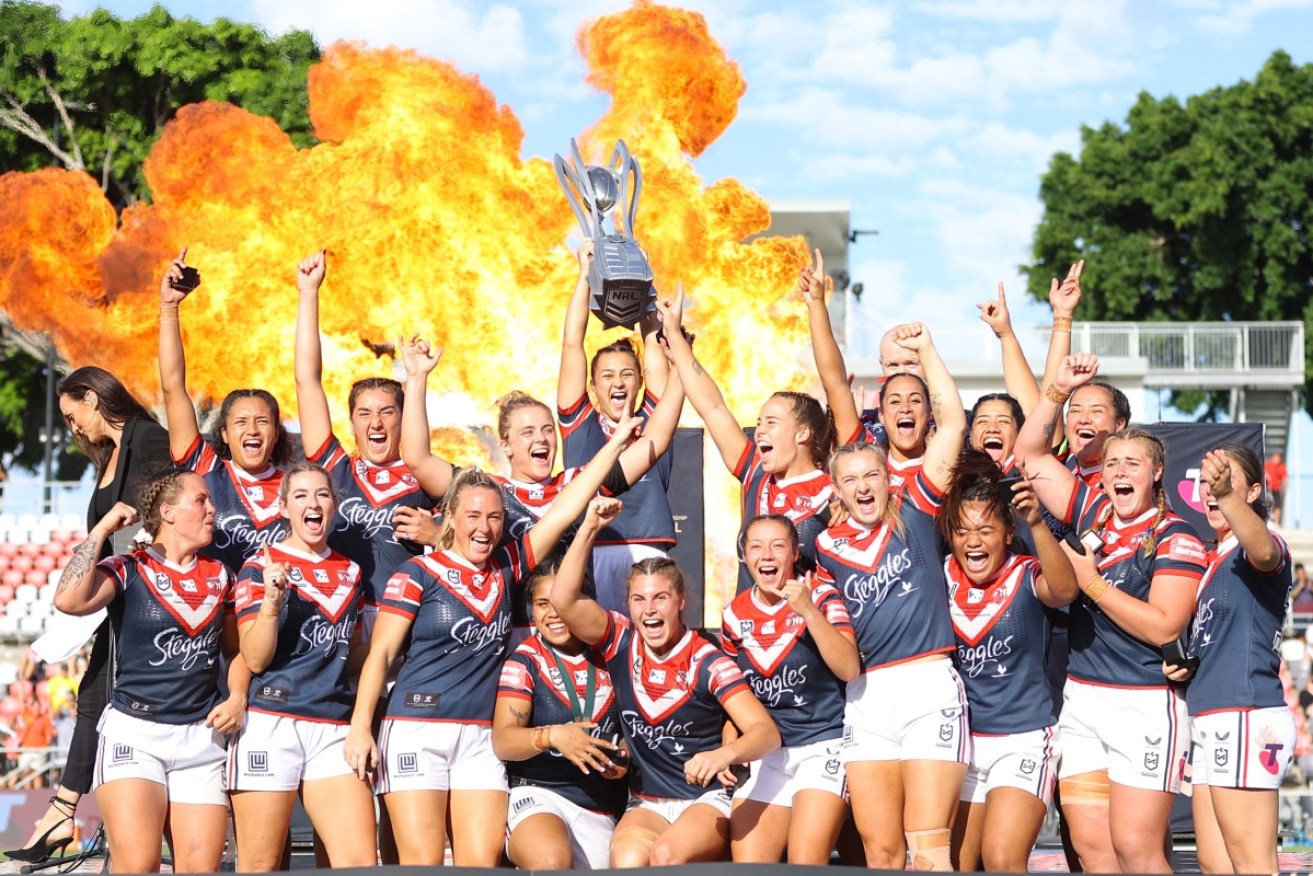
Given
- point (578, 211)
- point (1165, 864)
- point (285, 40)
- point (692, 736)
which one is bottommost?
point (1165, 864)

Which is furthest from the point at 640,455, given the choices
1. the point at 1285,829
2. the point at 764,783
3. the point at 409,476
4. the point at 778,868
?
the point at 1285,829

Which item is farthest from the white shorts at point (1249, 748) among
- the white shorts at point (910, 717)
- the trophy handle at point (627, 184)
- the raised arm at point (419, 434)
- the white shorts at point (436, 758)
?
the trophy handle at point (627, 184)

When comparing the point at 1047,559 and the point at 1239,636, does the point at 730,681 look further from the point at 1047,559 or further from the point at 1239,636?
the point at 1239,636

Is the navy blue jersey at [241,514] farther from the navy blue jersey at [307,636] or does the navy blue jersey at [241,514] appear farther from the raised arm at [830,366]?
the raised arm at [830,366]

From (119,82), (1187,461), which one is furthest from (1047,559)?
(119,82)

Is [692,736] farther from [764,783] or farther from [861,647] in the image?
[861,647]

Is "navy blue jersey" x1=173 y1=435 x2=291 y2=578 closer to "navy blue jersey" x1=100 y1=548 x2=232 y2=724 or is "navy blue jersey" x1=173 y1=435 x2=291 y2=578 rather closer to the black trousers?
"navy blue jersey" x1=100 y1=548 x2=232 y2=724

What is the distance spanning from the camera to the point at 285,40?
2508cm

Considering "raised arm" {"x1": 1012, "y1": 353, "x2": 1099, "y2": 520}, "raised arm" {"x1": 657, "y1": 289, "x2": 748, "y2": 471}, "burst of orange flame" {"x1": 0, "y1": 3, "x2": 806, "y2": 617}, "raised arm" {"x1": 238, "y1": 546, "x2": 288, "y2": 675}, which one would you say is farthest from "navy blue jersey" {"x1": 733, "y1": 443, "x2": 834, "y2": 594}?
"burst of orange flame" {"x1": 0, "y1": 3, "x2": 806, "y2": 617}

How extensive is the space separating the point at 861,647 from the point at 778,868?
50.3 inches

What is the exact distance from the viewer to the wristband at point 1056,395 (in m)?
6.07

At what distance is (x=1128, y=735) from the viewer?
5680mm

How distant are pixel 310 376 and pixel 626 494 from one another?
1442 millimetres

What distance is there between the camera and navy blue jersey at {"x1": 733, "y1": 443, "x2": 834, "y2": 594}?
625 cm
